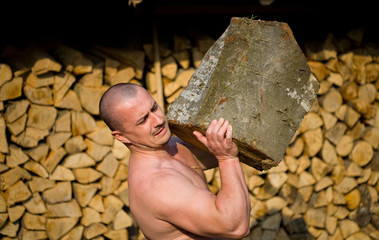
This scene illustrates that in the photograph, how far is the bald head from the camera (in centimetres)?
178

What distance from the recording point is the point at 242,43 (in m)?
1.79

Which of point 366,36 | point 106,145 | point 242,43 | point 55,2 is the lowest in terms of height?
point 106,145

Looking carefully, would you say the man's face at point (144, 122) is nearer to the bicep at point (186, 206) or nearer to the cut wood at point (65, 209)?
the bicep at point (186, 206)

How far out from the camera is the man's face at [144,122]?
1760 mm

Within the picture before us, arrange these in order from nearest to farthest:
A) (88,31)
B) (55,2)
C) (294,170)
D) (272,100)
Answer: (272,100), (55,2), (88,31), (294,170)

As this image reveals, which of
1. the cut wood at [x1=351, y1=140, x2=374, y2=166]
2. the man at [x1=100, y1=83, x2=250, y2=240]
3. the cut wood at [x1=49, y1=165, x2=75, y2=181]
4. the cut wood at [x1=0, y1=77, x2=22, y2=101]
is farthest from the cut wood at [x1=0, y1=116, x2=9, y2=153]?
the cut wood at [x1=351, y1=140, x2=374, y2=166]

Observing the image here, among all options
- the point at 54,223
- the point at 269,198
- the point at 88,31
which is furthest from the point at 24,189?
the point at 269,198

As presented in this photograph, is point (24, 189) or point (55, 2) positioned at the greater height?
point (55, 2)

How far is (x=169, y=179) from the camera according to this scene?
1.72m

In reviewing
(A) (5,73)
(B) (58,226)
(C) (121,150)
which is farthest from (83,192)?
(A) (5,73)

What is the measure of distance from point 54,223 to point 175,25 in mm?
1930

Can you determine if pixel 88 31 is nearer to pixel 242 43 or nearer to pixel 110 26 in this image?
pixel 110 26

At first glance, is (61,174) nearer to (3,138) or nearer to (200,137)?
(3,138)

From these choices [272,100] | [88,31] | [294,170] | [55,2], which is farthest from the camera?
[294,170]
